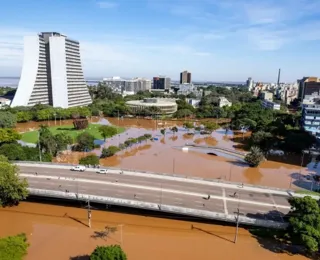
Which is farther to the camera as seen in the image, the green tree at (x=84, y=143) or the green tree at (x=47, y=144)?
the green tree at (x=84, y=143)

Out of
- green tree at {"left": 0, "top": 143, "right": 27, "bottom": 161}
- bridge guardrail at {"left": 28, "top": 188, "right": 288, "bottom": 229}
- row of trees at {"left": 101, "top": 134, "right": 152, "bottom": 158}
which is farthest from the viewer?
row of trees at {"left": 101, "top": 134, "right": 152, "bottom": 158}

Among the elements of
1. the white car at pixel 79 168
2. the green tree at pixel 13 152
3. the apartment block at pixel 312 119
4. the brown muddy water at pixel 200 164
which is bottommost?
the brown muddy water at pixel 200 164

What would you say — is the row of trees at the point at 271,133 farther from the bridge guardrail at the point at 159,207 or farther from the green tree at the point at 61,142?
the green tree at the point at 61,142

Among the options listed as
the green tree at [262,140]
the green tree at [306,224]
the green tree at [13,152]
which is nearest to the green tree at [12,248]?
the green tree at [306,224]

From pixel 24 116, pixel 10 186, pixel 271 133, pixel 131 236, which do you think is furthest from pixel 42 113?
pixel 131 236

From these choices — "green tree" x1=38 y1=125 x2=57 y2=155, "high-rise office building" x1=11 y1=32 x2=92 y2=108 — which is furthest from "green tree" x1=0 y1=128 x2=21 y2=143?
"high-rise office building" x1=11 y1=32 x2=92 y2=108

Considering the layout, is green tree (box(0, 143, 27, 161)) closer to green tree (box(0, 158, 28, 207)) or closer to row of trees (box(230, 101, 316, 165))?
green tree (box(0, 158, 28, 207))
